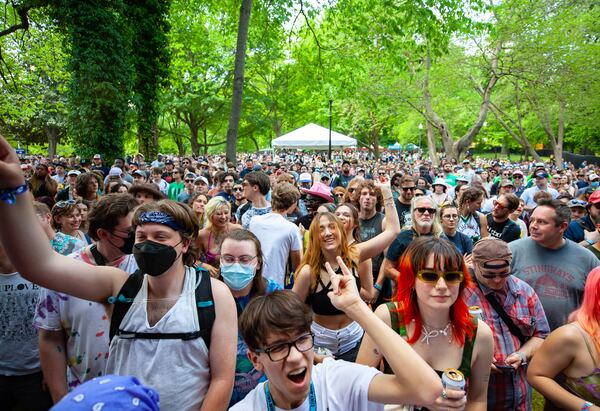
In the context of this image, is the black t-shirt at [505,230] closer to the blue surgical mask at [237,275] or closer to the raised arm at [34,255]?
the blue surgical mask at [237,275]

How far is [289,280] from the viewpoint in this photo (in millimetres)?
4574

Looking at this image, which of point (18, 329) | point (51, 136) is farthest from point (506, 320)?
point (51, 136)

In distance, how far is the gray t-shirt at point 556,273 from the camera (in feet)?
11.9

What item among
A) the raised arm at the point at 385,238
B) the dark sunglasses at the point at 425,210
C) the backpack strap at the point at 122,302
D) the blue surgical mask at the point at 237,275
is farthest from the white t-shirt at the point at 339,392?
the dark sunglasses at the point at 425,210

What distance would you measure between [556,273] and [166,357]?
3.37 m

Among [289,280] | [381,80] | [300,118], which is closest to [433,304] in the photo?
[289,280]

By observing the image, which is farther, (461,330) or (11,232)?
(461,330)

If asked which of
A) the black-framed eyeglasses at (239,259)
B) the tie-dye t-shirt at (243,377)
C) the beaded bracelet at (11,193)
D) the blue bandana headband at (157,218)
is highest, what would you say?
the beaded bracelet at (11,193)

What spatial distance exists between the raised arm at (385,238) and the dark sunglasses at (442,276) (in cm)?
131

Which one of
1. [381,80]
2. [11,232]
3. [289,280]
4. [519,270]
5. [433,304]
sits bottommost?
[289,280]

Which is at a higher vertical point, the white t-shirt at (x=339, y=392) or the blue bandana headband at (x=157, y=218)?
the blue bandana headband at (x=157, y=218)

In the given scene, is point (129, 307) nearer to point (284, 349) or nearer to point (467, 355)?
point (284, 349)

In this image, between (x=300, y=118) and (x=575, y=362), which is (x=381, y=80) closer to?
(x=300, y=118)

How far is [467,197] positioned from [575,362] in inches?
151
